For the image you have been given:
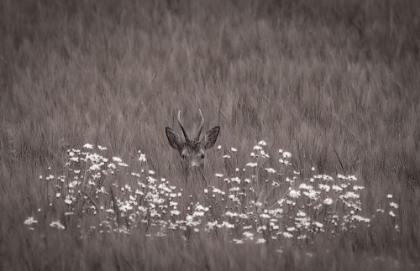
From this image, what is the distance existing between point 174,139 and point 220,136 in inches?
40.4

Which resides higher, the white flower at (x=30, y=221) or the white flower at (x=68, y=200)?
the white flower at (x=68, y=200)

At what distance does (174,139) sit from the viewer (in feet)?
23.0

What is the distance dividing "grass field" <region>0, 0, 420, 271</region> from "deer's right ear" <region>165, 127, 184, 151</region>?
0.23 metres

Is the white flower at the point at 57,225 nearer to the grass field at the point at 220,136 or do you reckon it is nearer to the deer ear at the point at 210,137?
the grass field at the point at 220,136

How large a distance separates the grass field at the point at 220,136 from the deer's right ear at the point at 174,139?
229mm

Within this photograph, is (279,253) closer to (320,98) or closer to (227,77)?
(320,98)

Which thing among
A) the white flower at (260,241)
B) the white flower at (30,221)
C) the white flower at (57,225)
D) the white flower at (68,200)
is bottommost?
the white flower at (260,241)

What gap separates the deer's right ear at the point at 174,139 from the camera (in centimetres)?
695

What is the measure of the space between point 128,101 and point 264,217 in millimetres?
3944

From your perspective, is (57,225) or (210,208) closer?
(57,225)

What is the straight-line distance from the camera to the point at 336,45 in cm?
1097

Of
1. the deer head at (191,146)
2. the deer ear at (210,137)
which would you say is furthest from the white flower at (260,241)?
the deer ear at (210,137)

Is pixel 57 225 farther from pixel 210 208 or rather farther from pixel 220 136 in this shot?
pixel 220 136

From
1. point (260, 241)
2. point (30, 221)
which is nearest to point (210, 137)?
point (260, 241)
